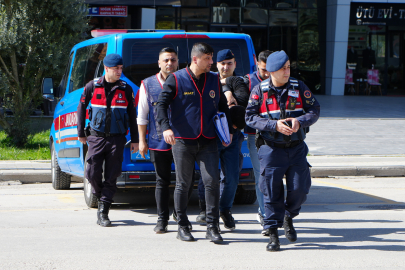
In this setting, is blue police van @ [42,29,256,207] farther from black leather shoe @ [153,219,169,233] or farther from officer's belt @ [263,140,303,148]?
officer's belt @ [263,140,303,148]

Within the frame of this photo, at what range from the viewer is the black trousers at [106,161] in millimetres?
6043

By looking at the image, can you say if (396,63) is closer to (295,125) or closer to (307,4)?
(307,4)

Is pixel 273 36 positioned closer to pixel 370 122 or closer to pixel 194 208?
pixel 370 122

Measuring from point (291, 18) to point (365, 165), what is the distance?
17.1 metres

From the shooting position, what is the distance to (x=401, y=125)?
50.8 ft

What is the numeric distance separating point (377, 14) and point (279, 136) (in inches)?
922

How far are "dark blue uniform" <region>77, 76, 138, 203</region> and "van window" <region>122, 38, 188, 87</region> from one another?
440 millimetres

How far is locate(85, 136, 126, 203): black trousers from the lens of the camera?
238 inches

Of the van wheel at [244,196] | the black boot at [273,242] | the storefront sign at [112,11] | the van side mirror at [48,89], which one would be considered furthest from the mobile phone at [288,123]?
the storefront sign at [112,11]

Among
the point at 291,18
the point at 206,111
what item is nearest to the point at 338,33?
the point at 291,18

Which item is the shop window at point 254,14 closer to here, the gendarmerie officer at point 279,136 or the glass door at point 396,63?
the glass door at point 396,63

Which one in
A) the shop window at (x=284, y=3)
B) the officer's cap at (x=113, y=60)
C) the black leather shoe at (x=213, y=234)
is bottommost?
the black leather shoe at (x=213, y=234)

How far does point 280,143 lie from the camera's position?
5.09 meters

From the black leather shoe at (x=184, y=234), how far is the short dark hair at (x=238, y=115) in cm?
113
